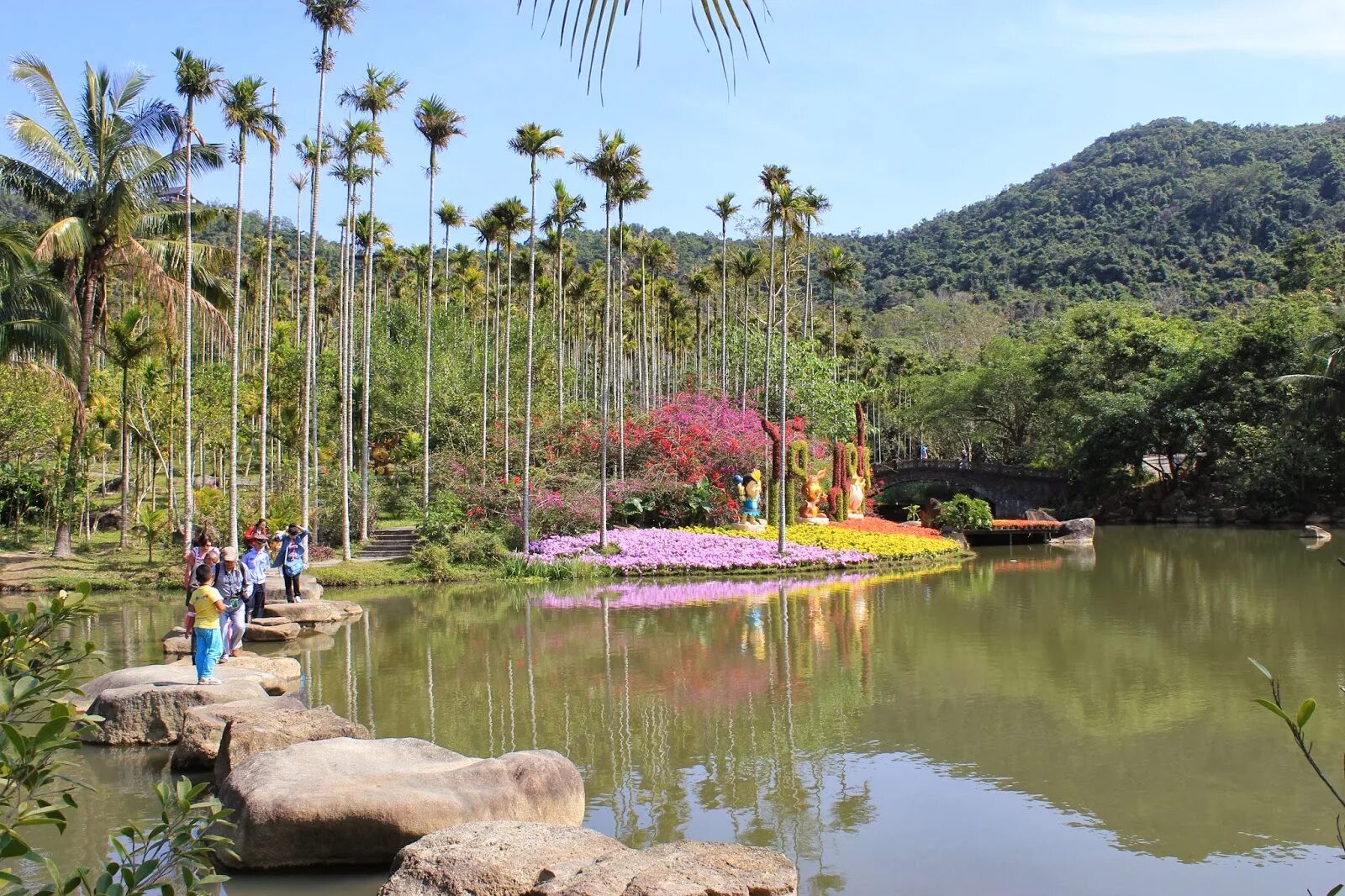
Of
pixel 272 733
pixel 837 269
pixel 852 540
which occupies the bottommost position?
pixel 272 733

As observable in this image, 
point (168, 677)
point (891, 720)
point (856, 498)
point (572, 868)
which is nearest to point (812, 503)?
point (856, 498)

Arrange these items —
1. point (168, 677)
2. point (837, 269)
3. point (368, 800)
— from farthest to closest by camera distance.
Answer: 1. point (837, 269)
2. point (168, 677)
3. point (368, 800)

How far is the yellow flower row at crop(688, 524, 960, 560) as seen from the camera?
30047mm

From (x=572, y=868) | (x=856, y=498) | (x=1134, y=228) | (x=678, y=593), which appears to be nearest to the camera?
(x=572, y=868)

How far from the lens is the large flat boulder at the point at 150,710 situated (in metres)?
10.5

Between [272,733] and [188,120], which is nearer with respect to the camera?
[272,733]

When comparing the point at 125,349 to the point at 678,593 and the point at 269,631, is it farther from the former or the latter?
the point at 678,593

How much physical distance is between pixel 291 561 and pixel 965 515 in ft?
81.8

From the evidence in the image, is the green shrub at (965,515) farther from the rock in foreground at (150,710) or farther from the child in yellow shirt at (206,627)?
the rock in foreground at (150,710)

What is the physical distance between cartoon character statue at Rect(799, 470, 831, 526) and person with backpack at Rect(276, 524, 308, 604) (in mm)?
17896

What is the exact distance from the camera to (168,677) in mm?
11414

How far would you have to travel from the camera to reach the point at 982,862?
24.7 ft

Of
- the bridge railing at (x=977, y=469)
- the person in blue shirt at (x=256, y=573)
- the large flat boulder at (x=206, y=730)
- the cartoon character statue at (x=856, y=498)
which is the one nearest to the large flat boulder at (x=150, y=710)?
the large flat boulder at (x=206, y=730)

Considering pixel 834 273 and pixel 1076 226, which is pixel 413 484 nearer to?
pixel 834 273
